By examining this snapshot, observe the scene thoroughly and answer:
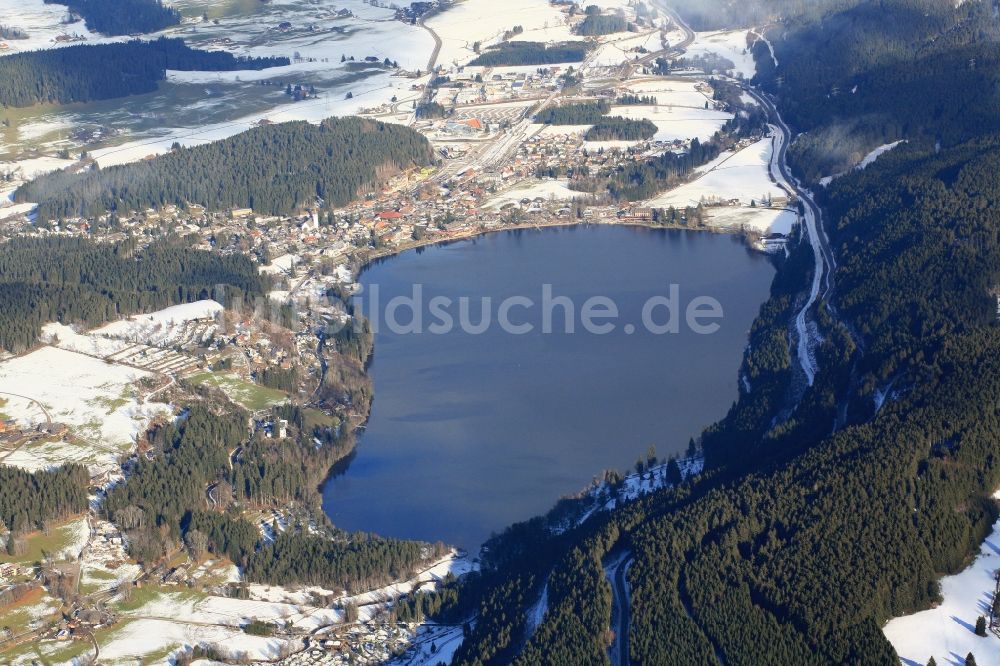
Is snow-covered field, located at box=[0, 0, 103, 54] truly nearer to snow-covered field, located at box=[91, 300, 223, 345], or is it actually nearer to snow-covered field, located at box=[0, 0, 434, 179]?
snow-covered field, located at box=[0, 0, 434, 179]

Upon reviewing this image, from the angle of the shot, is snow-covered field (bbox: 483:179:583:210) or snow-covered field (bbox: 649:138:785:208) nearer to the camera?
snow-covered field (bbox: 649:138:785:208)

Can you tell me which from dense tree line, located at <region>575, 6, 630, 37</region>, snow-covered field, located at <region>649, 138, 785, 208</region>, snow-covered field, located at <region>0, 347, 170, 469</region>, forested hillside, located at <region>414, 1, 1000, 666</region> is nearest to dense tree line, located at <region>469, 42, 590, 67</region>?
dense tree line, located at <region>575, 6, 630, 37</region>

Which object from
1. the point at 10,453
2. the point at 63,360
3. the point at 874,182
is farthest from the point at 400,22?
the point at 10,453

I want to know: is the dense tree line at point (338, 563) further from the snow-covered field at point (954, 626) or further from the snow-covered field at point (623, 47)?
the snow-covered field at point (623, 47)

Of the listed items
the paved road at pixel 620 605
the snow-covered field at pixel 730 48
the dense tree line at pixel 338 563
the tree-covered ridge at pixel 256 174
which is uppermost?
the snow-covered field at pixel 730 48

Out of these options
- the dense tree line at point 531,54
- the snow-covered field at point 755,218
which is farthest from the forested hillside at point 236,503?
the dense tree line at point 531,54

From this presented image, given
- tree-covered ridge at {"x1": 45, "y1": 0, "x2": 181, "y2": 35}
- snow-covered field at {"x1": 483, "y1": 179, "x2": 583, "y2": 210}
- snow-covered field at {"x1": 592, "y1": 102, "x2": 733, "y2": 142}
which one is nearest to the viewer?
snow-covered field at {"x1": 483, "y1": 179, "x2": 583, "y2": 210}

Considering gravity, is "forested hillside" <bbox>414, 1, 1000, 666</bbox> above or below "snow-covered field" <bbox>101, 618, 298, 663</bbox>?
above
